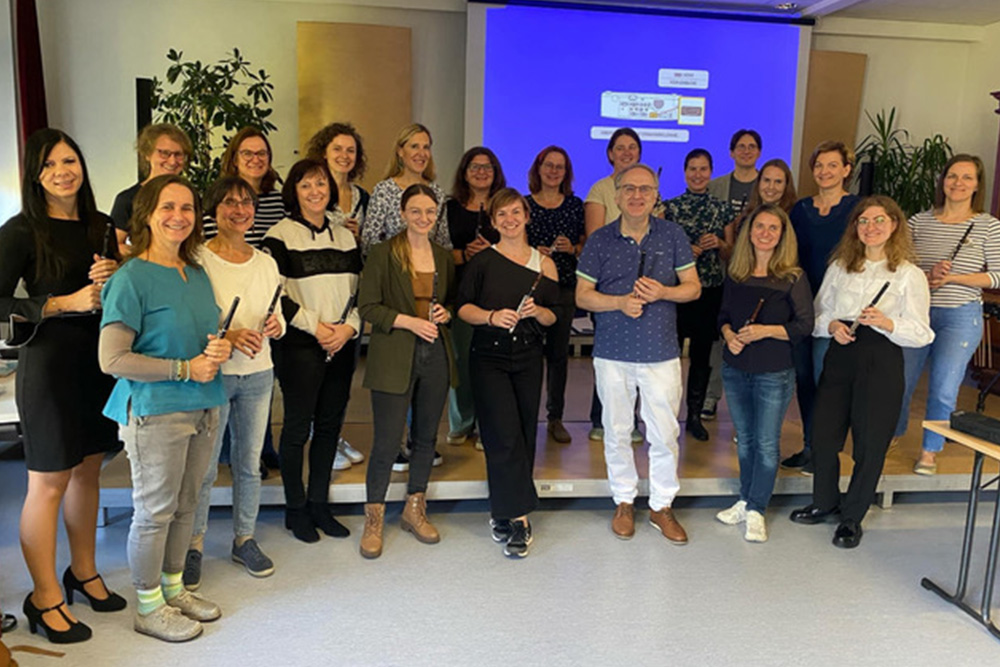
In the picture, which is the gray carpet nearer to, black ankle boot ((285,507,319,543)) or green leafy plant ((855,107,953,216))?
black ankle boot ((285,507,319,543))

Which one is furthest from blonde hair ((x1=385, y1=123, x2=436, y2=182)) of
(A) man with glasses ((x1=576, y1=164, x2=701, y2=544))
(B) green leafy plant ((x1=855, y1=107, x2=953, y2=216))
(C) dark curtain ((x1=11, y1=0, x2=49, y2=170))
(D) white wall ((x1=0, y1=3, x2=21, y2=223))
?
(B) green leafy plant ((x1=855, y1=107, x2=953, y2=216))

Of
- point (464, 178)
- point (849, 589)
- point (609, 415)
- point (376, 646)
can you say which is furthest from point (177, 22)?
point (849, 589)

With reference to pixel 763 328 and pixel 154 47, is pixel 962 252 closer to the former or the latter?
pixel 763 328

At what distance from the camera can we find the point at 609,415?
10.9 feet

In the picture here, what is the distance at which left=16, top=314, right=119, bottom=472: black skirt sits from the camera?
7.75 ft

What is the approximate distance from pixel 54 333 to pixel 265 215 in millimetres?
1080

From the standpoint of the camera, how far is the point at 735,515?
3557mm

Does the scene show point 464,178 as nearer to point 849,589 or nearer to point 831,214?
point 831,214

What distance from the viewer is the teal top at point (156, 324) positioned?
2225 millimetres

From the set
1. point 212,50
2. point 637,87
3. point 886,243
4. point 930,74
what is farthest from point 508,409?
point 930,74

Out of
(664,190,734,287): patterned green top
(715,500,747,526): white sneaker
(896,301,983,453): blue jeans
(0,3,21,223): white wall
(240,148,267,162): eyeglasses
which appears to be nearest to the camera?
(240,148,267,162): eyeglasses

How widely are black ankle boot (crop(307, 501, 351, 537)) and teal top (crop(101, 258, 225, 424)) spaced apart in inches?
42.2

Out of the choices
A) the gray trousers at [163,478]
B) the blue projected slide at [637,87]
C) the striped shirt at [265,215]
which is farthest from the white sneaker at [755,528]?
the blue projected slide at [637,87]

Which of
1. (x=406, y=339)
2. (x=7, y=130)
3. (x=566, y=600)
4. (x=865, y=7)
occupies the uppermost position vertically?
(x=865, y=7)
